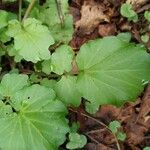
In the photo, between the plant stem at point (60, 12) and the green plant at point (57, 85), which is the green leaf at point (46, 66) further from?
the plant stem at point (60, 12)

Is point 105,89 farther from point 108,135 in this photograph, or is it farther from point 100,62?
point 108,135

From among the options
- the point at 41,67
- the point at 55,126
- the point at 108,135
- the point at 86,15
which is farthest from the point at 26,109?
the point at 86,15

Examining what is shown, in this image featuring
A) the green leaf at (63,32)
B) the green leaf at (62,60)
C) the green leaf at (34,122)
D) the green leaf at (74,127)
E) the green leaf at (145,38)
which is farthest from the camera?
the green leaf at (145,38)

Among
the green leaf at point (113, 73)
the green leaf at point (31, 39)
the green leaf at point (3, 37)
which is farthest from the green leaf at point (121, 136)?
the green leaf at point (3, 37)

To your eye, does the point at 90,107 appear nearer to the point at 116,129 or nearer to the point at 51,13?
the point at 116,129

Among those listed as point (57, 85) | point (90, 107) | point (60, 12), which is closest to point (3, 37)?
point (60, 12)

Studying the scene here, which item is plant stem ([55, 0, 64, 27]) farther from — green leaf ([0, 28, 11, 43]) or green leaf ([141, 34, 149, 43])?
green leaf ([141, 34, 149, 43])

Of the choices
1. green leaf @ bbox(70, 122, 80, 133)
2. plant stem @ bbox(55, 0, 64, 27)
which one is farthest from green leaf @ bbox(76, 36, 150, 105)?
plant stem @ bbox(55, 0, 64, 27)
